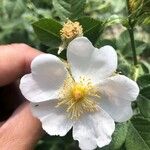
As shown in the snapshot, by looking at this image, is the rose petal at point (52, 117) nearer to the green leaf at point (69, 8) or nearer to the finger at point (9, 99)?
the green leaf at point (69, 8)

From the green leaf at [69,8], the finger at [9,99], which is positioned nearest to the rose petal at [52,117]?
the green leaf at [69,8]

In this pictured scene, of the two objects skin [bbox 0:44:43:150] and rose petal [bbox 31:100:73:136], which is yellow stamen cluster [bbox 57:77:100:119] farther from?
skin [bbox 0:44:43:150]

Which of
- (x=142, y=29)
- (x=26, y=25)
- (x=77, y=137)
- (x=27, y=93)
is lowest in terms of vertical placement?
(x=142, y=29)

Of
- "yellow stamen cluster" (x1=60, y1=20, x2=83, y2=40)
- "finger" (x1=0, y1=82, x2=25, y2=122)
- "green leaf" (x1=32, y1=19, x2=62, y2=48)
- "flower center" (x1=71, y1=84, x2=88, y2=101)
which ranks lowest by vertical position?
"finger" (x1=0, y1=82, x2=25, y2=122)

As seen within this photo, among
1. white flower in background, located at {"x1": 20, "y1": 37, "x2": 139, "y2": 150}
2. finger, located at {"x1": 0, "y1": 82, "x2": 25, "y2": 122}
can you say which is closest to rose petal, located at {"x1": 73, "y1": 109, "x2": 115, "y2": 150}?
white flower in background, located at {"x1": 20, "y1": 37, "x2": 139, "y2": 150}

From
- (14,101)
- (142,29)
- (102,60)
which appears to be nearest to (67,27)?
(102,60)

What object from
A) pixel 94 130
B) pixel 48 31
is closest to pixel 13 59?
pixel 48 31

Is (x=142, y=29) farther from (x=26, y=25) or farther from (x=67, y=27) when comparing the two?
(x=67, y=27)

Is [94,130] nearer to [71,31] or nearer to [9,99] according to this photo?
[71,31]
